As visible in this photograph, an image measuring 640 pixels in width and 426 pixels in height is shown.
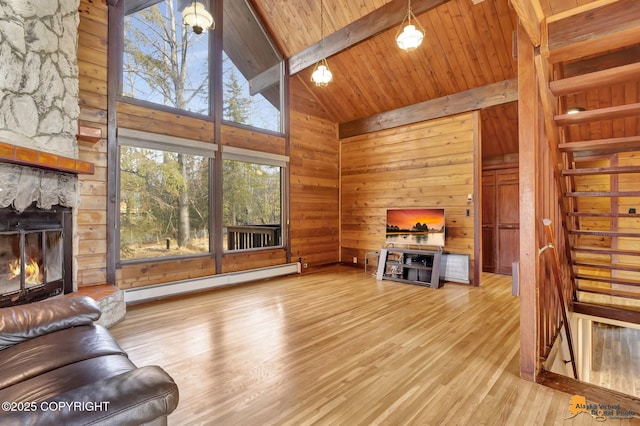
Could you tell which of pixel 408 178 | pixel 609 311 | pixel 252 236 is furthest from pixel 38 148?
pixel 609 311

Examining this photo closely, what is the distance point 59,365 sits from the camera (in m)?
1.49

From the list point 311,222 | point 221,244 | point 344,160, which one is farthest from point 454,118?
point 221,244

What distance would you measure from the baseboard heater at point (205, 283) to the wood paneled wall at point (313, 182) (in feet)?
1.72

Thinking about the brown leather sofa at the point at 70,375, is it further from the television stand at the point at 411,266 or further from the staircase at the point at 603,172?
the television stand at the point at 411,266

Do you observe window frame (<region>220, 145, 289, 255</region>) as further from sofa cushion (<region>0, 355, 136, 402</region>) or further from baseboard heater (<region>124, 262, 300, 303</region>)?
sofa cushion (<region>0, 355, 136, 402</region>)

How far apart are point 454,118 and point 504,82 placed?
2.89 ft

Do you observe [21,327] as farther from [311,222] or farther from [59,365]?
[311,222]

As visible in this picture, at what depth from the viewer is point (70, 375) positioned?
1385mm

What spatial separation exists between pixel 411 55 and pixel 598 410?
492cm

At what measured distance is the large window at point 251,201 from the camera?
17.1 feet

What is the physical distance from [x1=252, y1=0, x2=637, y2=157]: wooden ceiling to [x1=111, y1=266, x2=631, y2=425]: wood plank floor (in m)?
3.37

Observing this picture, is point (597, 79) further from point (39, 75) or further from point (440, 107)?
point (39, 75)

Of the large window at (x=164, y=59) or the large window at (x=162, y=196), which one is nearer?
the large window at (x=162, y=196)

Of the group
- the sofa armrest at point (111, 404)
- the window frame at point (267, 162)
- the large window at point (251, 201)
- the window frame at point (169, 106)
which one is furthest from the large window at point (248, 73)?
the sofa armrest at point (111, 404)
